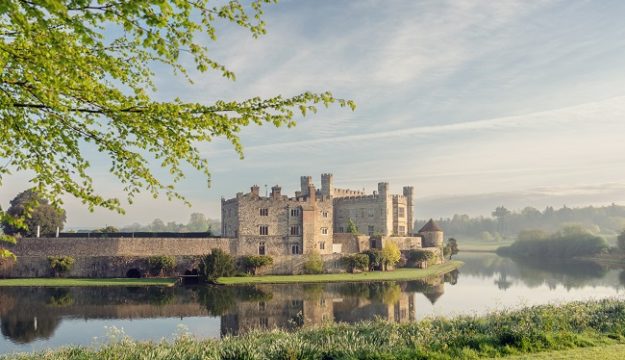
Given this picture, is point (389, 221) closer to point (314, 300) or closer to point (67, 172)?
point (314, 300)

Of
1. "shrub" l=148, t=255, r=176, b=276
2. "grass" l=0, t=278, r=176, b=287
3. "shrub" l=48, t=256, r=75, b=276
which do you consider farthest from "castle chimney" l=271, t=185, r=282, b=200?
"shrub" l=48, t=256, r=75, b=276

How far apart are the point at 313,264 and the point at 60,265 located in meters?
24.3

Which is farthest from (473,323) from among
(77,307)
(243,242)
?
(243,242)

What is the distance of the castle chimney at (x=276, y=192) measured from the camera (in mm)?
56178

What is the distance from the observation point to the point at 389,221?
2832 inches

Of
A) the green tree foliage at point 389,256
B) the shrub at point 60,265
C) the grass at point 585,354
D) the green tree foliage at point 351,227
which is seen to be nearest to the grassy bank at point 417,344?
the grass at point 585,354

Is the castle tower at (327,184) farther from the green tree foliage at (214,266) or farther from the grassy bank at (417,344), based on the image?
the grassy bank at (417,344)

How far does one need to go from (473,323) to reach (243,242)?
39.3 meters

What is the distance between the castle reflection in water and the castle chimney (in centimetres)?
1528

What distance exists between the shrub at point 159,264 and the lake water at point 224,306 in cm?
700

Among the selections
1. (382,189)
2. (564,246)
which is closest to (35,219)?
(382,189)

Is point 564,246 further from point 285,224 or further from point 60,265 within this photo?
point 60,265

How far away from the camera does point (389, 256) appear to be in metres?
57.2

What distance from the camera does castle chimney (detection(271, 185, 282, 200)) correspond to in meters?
56.2
